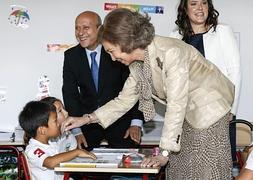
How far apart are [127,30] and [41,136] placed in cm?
103

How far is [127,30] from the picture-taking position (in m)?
2.09

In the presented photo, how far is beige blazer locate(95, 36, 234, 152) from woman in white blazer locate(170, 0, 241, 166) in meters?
0.76

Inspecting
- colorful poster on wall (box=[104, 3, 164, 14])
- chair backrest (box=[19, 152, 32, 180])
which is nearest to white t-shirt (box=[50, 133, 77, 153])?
chair backrest (box=[19, 152, 32, 180])

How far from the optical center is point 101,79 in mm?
3320

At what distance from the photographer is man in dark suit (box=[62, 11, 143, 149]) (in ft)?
10.9

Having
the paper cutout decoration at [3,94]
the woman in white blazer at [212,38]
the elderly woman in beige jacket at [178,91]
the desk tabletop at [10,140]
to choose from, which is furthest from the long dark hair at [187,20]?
the paper cutout decoration at [3,94]

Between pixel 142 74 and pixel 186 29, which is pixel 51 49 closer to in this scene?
pixel 186 29

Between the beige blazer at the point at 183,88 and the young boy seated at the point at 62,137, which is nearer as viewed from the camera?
the beige blazer at the point at 183,88

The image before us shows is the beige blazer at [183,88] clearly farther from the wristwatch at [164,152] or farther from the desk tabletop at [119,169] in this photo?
the desk tabletop at [119,169]

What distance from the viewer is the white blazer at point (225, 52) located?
10.2 feet

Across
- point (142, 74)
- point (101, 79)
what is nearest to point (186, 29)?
point (101, 79)

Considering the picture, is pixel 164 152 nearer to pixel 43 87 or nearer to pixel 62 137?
pixel 62 137

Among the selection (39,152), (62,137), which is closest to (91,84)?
(62,137)

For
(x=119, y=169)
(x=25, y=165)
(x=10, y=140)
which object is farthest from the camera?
(x=10, y=140)
